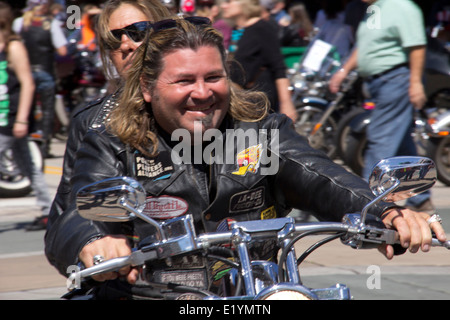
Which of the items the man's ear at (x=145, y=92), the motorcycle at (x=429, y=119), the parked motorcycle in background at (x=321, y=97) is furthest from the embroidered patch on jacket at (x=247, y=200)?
the parked motorcycle in background at (x=321, y=97)

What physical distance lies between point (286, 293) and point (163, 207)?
2.55ft

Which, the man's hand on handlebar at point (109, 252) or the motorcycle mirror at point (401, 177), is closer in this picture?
the man's hand on handlebar at point (109, 252)

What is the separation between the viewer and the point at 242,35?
6961 millimetres

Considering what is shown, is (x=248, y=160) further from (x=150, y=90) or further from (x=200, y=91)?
(x=150, y=90)

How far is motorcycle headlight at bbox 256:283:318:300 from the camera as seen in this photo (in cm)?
180

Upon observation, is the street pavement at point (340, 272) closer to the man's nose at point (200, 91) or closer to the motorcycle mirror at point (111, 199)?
the man's nose at point (200, 91)

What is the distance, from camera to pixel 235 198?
8.30ft

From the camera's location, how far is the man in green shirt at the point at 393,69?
634cm

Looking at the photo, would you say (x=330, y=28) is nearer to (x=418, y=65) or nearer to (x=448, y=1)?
(x=448, y=1)

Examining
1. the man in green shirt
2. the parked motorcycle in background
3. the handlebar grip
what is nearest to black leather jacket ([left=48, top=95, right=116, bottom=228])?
the handlebar grip

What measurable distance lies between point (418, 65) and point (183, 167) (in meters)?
4.22

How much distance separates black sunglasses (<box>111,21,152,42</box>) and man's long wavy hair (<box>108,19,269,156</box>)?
1.07 meters

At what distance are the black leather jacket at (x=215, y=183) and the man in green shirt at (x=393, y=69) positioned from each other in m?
3.96

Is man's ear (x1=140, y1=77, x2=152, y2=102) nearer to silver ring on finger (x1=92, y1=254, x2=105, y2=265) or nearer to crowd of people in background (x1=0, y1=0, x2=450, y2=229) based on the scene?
crowd of people in background (x1=0, y1=0, x2=450, y2=229)
